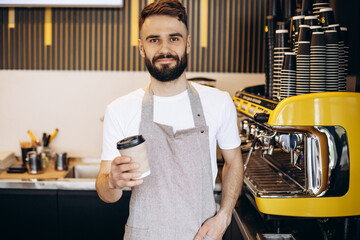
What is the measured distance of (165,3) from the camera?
1.60m

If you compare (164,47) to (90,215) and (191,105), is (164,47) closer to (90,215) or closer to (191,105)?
(191,105)

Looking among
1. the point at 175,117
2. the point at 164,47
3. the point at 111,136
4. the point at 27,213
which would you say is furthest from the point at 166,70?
the point at 27,213

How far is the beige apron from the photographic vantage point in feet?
4.95

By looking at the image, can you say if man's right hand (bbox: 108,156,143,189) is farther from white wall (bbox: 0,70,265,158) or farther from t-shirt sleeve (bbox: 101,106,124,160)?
white wall (bbox: 0,70,265,158)

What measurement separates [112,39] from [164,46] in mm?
1556

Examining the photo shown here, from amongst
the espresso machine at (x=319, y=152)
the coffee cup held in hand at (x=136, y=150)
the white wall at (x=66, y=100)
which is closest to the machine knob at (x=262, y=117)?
the espresso machine at (x=319, y=152)

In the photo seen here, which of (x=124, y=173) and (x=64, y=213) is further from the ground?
(x=124, y=173)

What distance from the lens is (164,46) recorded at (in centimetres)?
153

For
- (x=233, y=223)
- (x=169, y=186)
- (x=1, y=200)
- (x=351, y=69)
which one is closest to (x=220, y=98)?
(x=169, y=186)

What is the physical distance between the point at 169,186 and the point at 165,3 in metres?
0.75

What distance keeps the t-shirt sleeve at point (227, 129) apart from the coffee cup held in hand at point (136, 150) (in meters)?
0.52

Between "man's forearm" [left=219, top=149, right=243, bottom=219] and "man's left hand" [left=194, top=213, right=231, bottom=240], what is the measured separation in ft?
0.13

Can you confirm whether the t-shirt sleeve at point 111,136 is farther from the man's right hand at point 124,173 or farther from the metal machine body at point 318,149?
the metal machine body at point 318,149

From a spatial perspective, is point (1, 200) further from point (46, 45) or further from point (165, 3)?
point (165, 3)
